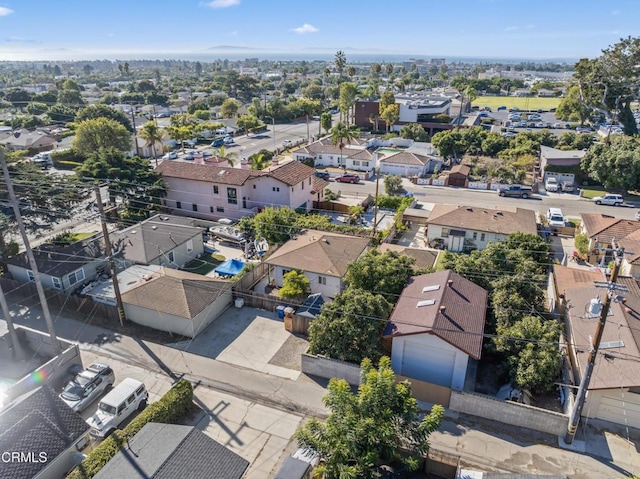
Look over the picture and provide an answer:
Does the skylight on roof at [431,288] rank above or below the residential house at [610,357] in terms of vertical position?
above

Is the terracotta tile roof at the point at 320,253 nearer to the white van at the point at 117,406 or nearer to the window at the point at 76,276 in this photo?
the white van at the point at 117,406

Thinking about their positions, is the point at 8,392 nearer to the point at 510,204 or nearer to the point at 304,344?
the point at 304,344

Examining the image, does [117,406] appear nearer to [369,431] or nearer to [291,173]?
[369,431]

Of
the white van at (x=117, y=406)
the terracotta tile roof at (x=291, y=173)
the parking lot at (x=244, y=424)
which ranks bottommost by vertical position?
the parking lot at (x=244, y=424)

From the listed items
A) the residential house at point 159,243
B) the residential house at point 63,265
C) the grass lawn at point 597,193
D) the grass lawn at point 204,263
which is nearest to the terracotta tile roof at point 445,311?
the grass lawn at point 204,263

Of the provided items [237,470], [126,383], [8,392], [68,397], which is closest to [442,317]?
[237,470]

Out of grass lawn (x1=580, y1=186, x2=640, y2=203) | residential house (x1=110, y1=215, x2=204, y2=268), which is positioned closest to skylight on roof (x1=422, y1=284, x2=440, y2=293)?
residential house (x1=110, y1=215, x2=204, y2=268)

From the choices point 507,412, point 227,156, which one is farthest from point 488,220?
point 227,156
